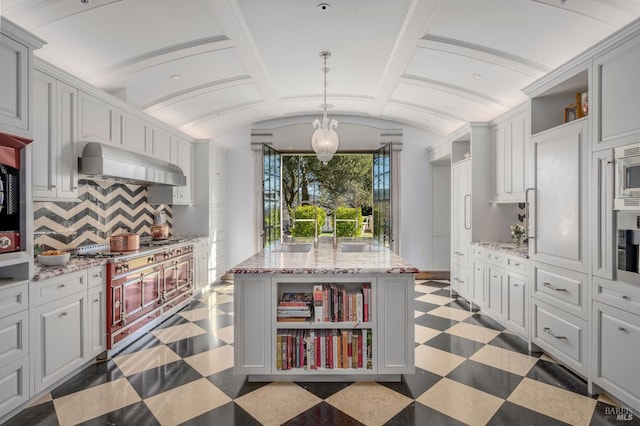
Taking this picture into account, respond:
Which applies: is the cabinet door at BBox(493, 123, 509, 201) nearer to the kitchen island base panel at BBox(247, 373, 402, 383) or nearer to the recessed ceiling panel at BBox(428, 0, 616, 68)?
the recessed ceiling panel at BBox(428, 0, 616, 68)

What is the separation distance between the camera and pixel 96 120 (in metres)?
3.23

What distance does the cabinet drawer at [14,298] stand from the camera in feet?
6.64

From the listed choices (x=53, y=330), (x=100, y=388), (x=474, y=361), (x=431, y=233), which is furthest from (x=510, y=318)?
(x=53, y=330)

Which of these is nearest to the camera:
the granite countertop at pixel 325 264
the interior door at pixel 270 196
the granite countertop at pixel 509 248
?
the granite countertop at pixel 325 264

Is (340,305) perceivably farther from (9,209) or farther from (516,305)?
(9,209)

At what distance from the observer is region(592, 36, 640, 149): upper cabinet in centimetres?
204

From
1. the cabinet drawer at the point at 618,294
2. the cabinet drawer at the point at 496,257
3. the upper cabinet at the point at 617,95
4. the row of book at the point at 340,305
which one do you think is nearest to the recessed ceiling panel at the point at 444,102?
the cabinet drawer at the point at 496,257

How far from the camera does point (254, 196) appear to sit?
20.3ft

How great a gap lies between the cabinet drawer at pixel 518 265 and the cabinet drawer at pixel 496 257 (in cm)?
10

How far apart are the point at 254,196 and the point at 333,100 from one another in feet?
7.11

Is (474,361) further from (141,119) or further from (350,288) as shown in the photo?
(141,119)

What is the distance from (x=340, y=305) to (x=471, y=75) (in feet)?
9.62

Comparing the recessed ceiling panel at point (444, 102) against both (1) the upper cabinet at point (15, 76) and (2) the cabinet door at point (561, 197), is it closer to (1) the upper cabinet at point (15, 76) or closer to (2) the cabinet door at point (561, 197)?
(2) the cabinet door at point (561, 197)

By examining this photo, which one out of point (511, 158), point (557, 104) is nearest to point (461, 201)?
point (511, 158)
